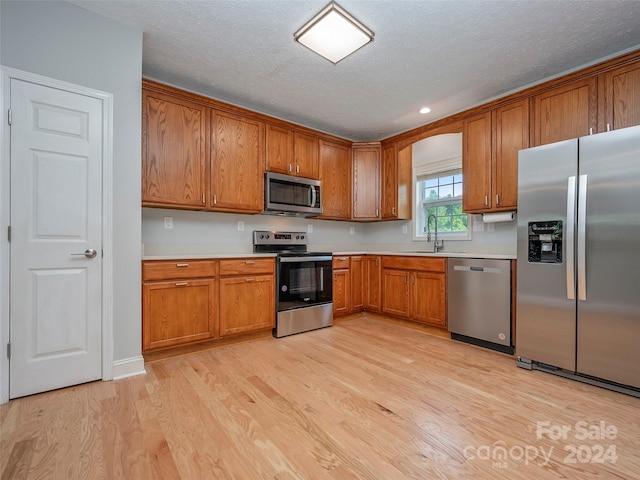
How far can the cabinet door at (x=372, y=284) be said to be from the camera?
13.1 ft

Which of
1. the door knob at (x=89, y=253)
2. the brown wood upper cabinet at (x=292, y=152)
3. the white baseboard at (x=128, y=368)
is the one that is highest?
the brown wood upper cabinet at (x=292, y=152)

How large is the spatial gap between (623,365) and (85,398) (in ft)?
11.3

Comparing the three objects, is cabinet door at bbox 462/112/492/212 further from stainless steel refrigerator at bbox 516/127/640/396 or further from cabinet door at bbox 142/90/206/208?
cabinet door at bbox 142/90/206/208

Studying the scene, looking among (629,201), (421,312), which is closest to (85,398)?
(421,312)

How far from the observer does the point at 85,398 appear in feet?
6.32

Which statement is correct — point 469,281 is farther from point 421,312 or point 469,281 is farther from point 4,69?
point 4,69

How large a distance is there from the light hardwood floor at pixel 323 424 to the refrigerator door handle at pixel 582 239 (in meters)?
0.68

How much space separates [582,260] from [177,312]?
3141 mm

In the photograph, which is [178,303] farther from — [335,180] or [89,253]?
[335,180]

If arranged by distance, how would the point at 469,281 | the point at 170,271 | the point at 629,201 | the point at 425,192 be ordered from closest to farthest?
the point at 629,201 < the point at 170,271 < the point at 469,281 < the point at 425,192

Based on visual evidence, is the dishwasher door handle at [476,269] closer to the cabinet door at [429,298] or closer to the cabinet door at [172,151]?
the cabinet door at [429,298]

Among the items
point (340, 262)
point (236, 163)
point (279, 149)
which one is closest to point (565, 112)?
point (340, 262)

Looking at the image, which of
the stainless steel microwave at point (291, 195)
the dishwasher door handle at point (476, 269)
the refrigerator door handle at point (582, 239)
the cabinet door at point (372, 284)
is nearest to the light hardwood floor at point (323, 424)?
the refrigerator door handle at point (582, 239)

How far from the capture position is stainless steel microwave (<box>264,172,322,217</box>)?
3434 mm
